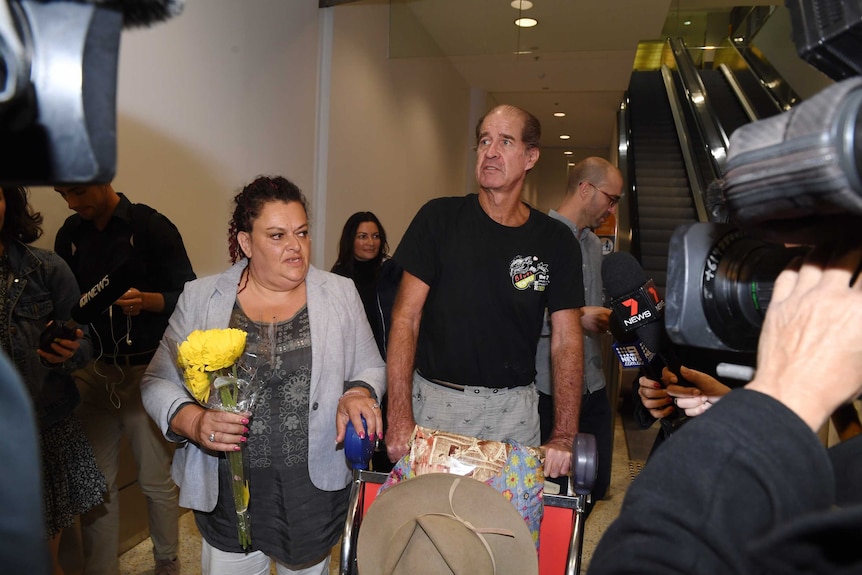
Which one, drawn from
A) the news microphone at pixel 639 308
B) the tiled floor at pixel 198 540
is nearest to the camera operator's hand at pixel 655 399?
the news microphone at pixel 639 308

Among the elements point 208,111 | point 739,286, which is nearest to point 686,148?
point 208,111

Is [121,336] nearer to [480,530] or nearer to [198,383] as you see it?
[198,383]

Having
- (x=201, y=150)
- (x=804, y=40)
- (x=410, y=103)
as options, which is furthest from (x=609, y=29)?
(x=804, y=40)

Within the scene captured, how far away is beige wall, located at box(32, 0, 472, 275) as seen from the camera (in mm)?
3160

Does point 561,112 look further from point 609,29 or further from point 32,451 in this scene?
point 32,451

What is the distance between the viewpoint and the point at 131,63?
3.00 metres

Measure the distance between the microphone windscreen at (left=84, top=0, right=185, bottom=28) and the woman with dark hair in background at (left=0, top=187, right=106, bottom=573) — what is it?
199 centimetres

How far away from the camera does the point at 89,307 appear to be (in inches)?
92.3

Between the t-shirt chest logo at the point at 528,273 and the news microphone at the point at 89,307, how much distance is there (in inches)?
60.2

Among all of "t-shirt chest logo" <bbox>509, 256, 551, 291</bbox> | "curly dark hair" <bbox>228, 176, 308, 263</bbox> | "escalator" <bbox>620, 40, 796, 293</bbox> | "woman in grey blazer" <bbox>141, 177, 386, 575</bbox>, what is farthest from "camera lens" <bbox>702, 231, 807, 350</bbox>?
"escalator" <bbox>620, 40, 796, 293</bbox>

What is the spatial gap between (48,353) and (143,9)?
6.85ft

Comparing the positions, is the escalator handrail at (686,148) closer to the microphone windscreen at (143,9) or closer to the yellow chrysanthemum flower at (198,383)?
the yellow chrysanthemum flower at (198,383)

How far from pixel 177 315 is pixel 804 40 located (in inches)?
77.6

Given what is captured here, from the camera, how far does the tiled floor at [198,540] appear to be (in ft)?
10.5
